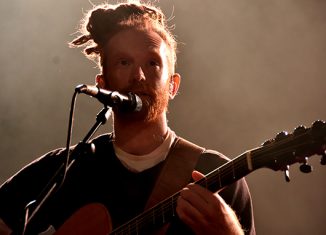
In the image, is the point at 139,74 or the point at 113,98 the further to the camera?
the point at 139,74

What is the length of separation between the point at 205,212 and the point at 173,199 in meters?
0.23

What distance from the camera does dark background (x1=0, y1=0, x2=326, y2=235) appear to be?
3.90 metres

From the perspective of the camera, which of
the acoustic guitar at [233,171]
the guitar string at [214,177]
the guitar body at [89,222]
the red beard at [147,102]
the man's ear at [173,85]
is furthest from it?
the man's ear at [173,85]

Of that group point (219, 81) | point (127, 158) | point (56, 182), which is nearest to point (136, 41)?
point (127, 158)

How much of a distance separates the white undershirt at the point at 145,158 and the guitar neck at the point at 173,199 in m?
0.35

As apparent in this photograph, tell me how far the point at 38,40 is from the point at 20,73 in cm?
38

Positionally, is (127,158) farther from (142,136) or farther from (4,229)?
(4,229)

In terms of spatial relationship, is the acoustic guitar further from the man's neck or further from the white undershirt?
the man's neck

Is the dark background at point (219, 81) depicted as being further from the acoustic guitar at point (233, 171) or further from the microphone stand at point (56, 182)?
the microphone stand at point (56, 182)

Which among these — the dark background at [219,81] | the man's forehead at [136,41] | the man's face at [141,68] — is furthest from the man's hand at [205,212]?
the dark background at [219,81]

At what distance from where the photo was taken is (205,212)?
1.91 metres

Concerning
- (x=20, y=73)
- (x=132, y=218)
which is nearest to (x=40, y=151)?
(x=20, y=73)

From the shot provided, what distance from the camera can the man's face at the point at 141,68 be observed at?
2479 mm

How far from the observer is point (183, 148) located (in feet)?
8.22
